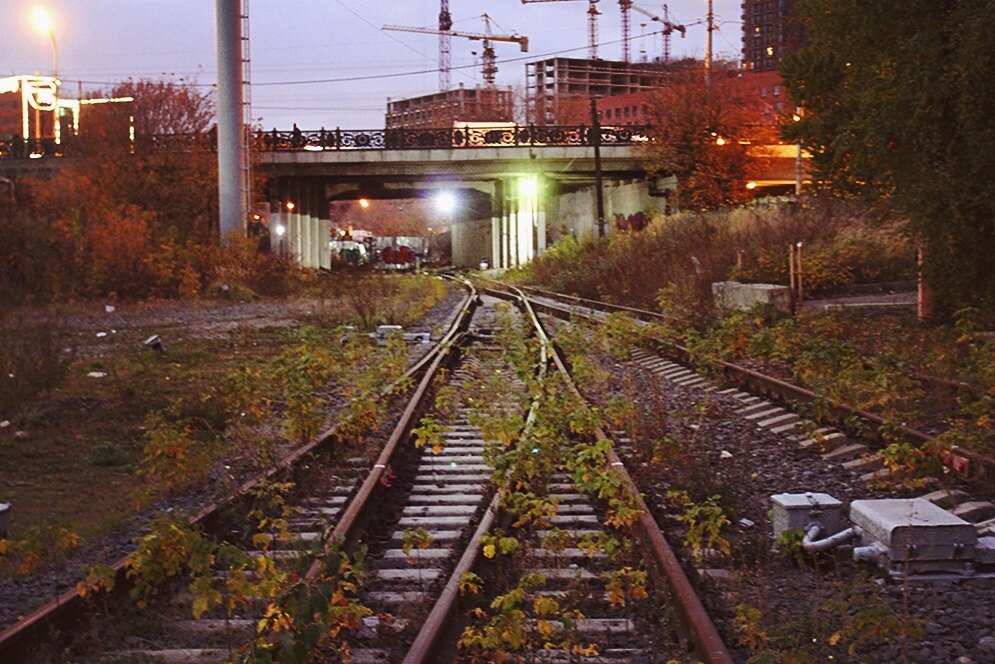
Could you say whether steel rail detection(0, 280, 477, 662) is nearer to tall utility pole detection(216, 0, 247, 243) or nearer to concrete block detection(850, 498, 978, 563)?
concrete block detection(850, 498, 978, 563)

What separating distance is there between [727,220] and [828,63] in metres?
17.2

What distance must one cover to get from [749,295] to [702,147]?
1246 inches

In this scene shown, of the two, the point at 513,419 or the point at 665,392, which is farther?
the point at 665,392

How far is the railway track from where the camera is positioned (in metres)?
5.59

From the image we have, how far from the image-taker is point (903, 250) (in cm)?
2641

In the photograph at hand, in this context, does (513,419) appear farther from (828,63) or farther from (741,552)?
(828,63)

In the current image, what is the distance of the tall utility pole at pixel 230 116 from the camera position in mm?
43125

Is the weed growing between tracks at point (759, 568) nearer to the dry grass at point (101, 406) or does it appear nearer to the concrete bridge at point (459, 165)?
the dry grass at point (101, 406)

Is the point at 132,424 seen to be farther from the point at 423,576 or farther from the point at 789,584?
the point at 789,584

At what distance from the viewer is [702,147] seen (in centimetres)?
5366

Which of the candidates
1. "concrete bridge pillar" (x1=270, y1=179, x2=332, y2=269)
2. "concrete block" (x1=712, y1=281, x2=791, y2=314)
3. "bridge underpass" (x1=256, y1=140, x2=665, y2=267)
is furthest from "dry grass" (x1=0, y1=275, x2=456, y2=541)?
"concrete bridge pillar" (x1=270, y1=179, x2=332, y2=269)

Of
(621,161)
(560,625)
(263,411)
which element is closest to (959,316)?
(263,411)

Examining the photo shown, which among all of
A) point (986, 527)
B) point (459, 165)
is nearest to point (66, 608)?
point (986, 527)

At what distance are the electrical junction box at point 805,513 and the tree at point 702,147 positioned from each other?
45.0 metres
